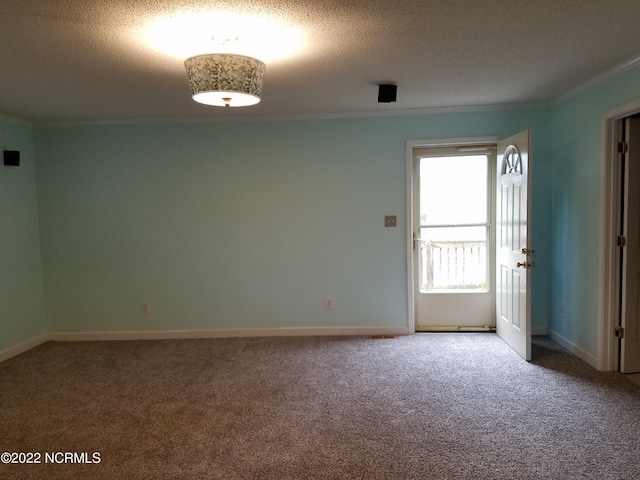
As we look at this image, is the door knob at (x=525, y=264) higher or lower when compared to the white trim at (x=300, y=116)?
lower

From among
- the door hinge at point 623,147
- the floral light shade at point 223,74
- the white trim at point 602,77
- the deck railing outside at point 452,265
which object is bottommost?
the deck railing outside at point 452,265

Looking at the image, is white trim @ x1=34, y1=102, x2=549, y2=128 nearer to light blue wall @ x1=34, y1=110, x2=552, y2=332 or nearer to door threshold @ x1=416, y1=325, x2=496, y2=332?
light blue wall @ x1=34, y1=110, x2=552, y2=332

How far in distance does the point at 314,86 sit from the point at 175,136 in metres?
1.85

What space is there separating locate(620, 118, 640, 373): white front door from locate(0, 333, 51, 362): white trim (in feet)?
17.9

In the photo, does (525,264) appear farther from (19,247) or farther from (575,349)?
(19,247)

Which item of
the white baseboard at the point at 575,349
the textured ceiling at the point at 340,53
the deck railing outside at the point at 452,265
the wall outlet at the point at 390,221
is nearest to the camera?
the textured ceiling at the point at 340,53

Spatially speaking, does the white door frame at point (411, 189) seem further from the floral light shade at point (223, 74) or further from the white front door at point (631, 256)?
the floral light shade at point (223, 74)

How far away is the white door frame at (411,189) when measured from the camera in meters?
4.28

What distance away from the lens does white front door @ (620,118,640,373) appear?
10.5 feet

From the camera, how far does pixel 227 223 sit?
14.7 ft

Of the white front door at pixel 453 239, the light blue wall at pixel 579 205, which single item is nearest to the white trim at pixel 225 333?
the white front door at pixel 453 239

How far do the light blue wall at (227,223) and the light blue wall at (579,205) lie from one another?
0.51m

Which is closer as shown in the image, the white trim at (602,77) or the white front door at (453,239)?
the white trim at (602,77)

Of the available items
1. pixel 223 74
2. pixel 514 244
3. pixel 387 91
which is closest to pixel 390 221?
pixel 514 244
